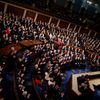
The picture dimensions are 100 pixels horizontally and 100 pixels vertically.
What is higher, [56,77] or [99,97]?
[99,97]

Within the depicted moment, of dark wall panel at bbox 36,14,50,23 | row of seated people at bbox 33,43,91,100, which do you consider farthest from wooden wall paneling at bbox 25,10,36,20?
row of seated people at bbox 33,43,91,100

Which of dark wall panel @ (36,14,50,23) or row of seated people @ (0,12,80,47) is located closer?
row of seated people @ (0,12,80,47)

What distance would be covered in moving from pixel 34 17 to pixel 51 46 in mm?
5457

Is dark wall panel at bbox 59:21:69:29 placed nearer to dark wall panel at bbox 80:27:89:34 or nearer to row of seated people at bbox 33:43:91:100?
dark wall panel at bbox 80:27:89:34

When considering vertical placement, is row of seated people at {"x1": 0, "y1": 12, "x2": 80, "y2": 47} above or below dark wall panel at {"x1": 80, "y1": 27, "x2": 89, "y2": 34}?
above

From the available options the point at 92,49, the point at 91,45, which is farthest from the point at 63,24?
the point at 92,49

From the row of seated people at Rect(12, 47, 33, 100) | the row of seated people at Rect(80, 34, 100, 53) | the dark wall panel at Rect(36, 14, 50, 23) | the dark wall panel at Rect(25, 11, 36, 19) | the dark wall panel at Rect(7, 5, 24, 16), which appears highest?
the row of seated people at Rect(12, 47, 33, 100)

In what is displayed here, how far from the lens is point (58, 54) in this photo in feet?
52.9

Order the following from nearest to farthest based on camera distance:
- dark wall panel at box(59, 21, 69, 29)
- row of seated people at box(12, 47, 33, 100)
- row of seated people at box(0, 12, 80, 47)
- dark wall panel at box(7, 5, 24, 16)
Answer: row of seated people at box(12, 47, 33, 100), row of seated people at box(0, 12, 80, 47), dark wall panel at box(7, 5, 24, 16), dark wall panel at box(59, 21, 69, 29)

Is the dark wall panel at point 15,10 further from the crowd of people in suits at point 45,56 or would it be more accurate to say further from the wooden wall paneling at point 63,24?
the wooden wall paneling at point 63,24

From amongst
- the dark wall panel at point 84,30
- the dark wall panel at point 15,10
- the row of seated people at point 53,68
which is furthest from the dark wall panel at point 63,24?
the row of seated people at point 53,68

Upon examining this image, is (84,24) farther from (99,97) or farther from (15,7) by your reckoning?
(99,97)

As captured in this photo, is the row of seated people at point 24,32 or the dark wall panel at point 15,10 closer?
the row of seated people at point 24,32

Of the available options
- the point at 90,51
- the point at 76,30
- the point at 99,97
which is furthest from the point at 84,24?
the point at 99,97
